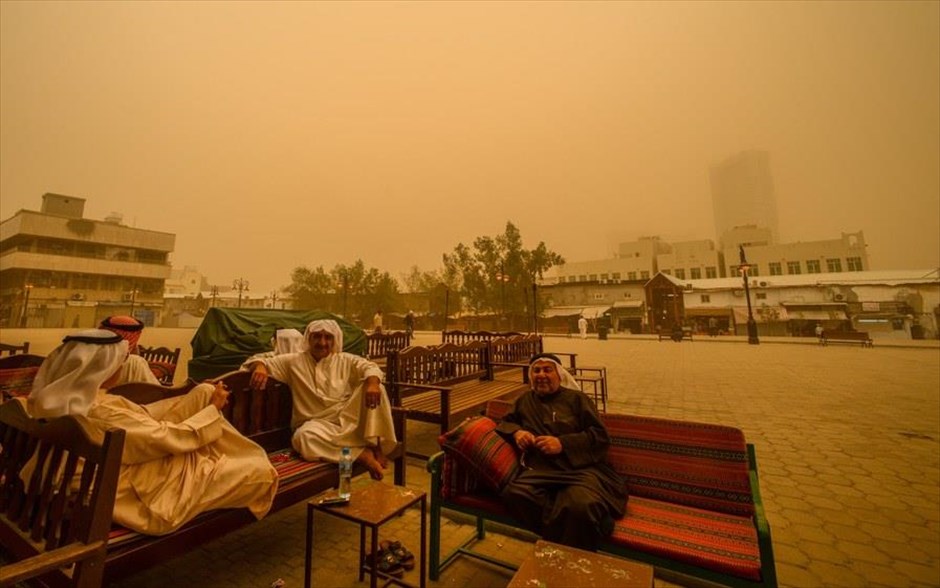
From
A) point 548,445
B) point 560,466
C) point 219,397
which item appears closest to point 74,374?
point 219,397

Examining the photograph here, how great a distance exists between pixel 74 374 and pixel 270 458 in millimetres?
1672

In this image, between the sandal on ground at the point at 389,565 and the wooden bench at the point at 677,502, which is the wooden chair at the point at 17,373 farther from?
the wooden bench at the point at 677,502

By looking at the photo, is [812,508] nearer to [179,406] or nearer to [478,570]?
[478,570]

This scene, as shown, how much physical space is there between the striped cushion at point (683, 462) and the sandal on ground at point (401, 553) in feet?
5.36

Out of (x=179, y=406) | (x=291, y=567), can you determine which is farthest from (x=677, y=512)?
(x=179, y=406)

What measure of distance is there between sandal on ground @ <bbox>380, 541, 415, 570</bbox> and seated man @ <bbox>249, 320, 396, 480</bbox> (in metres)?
0.68

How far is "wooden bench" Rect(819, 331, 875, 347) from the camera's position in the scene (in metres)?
22.3

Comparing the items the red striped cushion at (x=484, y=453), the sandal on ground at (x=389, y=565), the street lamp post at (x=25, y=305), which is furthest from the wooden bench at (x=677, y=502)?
the street lamp post at (x=25, y=305)

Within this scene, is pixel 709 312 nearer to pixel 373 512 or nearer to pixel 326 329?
pixel 326 329

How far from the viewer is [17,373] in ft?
15.0

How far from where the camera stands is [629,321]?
46.0m

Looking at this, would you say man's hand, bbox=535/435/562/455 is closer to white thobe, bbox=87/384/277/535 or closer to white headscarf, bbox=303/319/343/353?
white thobe, bbox=87/384/277/535

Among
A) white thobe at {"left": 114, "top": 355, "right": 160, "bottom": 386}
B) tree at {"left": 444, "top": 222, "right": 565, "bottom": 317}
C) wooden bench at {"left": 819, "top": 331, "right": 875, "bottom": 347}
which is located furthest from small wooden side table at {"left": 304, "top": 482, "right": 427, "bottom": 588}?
tree at {"left": 444, "top": 222, "right": 565, "bottom": 317}

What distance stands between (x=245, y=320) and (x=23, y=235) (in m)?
Answer: 67.1
